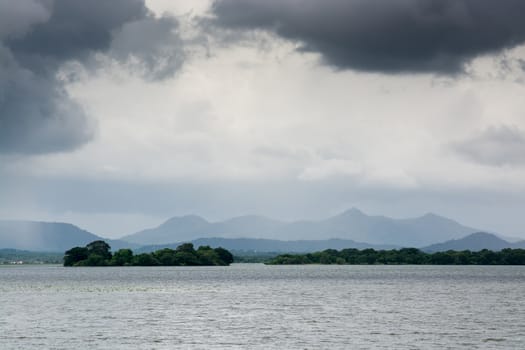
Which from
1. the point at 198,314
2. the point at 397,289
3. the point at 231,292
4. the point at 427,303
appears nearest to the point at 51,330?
the point at 198,314

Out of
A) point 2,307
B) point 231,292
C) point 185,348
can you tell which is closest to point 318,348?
point 185,348

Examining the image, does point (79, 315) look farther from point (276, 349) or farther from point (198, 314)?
point (276, 349)

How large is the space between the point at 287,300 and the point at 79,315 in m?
39.0

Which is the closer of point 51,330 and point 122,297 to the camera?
point 51,330

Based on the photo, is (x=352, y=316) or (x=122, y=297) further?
(x=122, y=297)

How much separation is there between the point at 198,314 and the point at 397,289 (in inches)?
2688

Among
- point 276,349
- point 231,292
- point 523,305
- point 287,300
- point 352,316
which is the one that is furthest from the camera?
point 231,292

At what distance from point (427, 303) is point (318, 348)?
53.3 meters

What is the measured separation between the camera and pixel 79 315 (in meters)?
104

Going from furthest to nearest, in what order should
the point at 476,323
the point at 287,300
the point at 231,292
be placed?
1. the point at 231,292
2. the point at 287,300
3. the point at 476,323

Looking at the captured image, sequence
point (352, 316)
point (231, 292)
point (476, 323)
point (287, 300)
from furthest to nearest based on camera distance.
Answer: point (231, 292), point (287, 300), point (352, 316), point (476, 323)

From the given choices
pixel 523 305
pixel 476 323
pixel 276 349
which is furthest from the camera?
pixel 523 305

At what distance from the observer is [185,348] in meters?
72.4

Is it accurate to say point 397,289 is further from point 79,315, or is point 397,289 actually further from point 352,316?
point 79,315
